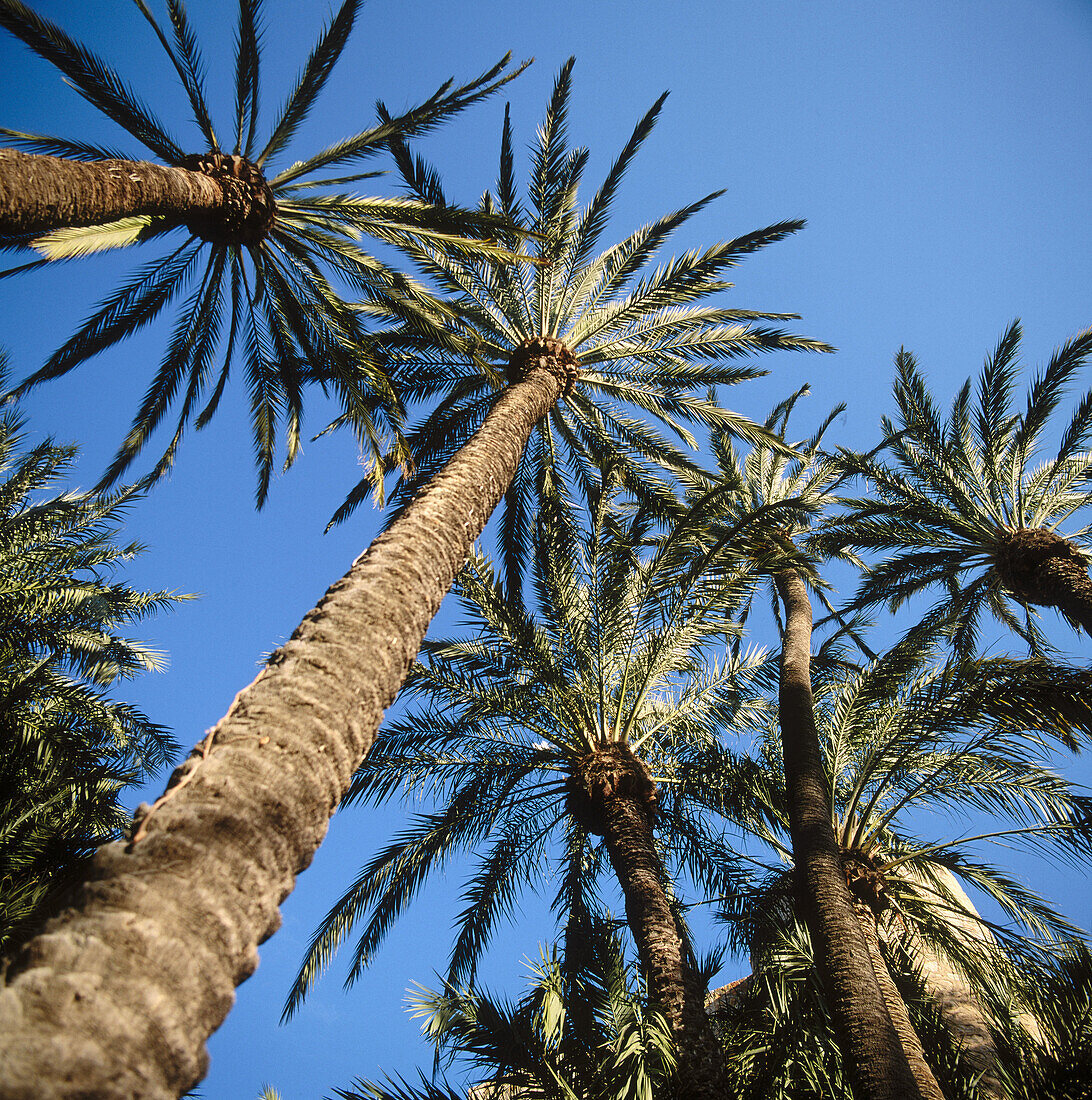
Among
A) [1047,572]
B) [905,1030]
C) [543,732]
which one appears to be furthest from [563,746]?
[1047,572]

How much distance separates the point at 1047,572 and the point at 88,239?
12032 mm

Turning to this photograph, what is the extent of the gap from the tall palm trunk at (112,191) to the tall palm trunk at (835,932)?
7465 mm

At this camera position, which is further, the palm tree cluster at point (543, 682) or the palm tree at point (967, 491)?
the palm tree at point (967, 491)

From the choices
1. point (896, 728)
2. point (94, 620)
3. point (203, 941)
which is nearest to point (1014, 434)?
point (896, 728)

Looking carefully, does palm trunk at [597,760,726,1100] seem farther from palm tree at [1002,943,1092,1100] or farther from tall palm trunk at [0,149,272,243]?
tall palm trunk at [0,149,272,243]

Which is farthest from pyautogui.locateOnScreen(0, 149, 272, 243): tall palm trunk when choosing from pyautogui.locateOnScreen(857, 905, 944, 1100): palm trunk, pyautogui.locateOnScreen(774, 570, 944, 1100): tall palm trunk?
pyautogui.locateOnScreen(857, 905, 944, 1100): palm trunk

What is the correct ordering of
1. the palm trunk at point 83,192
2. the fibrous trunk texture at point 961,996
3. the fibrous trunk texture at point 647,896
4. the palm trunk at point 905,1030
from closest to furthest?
the palm trunk at point 83,192 → the fibrous trunk texture at point 647,896 → the palm trunk at point 905,1030 → the fibrous trunk texture at point 961,996

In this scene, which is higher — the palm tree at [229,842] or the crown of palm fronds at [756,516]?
the crown of palm fronds at [756,516]

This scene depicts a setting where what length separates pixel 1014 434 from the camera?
12.1 metres

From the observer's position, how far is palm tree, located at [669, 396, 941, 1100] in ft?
16.6

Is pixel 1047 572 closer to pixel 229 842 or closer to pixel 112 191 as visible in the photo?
pixel 229 842

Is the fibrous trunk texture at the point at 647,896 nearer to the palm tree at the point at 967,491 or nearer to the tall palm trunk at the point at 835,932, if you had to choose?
the tall palm trunk at the point at 835,932

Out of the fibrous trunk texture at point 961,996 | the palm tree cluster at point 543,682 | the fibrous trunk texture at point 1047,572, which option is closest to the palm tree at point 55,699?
the palm tree cluster at point 543,682

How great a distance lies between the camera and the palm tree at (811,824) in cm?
507
